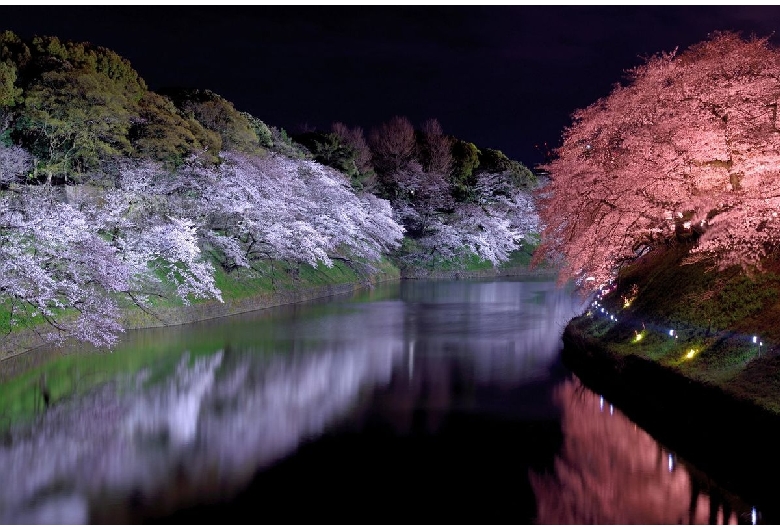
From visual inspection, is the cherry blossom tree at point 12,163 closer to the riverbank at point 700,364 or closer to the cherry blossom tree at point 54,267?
the cherry blossom tree at point 54,267

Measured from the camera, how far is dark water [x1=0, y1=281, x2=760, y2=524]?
975 centimetres

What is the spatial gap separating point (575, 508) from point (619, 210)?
10.3 meters

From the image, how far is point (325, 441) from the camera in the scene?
501 inches

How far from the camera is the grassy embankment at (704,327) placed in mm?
12633

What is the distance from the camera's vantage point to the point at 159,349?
2078cm

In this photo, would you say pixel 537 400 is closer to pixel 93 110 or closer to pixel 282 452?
pixel 282 452

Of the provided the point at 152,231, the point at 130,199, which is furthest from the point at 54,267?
the point at 130,199

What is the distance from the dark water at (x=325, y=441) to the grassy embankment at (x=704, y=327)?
1561 mm

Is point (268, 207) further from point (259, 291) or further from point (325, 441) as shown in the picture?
point (325, 441)

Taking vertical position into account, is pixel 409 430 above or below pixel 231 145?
below

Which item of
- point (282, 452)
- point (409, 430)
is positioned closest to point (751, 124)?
point (409, 430)

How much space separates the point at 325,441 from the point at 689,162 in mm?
9948

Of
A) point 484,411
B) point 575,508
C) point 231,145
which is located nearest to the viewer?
point 575,508

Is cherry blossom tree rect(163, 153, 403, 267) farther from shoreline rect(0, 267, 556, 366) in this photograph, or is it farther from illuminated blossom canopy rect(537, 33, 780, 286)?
illuminated blossom canopy rect(537, 33, 780, 286)
